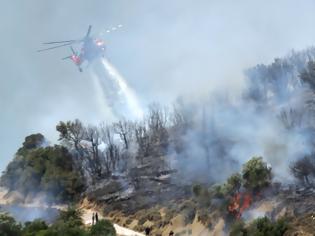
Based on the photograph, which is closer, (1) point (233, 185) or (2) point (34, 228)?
(2) point (34, 228)

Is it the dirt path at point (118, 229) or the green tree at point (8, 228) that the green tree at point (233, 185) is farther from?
the green tree at point (8, 228)

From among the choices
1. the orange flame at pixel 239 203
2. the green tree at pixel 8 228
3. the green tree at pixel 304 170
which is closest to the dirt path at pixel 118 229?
the orange flame at pixel 239 203

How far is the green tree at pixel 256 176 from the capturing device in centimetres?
6338

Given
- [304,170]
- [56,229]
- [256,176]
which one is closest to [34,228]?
[56,229]

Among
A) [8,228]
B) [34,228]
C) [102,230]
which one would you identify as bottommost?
[102,230]

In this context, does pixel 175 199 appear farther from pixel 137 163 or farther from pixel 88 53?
pixel 88 53

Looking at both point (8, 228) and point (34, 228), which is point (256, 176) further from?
point (8, 228)

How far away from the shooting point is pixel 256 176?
63656 mm

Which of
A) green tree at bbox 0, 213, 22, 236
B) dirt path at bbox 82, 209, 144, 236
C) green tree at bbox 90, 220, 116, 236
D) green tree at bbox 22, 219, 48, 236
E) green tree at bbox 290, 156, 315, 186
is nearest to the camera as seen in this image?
green tree at bbox 90, 220, 116, 236

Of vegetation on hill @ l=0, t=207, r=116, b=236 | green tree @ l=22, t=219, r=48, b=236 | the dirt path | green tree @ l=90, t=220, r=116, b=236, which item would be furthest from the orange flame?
green tree @ l=22, t=219, r=48, b=236

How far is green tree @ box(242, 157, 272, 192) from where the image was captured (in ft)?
208

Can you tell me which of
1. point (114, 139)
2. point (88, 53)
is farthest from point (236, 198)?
point (114, 139)

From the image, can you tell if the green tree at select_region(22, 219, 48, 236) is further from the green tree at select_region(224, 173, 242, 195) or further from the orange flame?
the green tree at select_region(224, 173, 242, 195)

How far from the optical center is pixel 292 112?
82.1 meters
